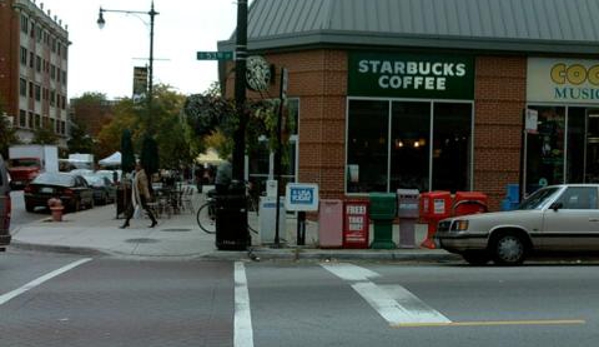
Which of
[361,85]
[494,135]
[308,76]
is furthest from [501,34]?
[308,76]

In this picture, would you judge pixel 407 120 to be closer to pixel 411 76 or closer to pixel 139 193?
pixel 411 76

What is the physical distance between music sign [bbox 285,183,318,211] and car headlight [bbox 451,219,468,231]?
300 centimetres

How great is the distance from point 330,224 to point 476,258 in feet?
9.56

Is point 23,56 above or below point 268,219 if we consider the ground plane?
above

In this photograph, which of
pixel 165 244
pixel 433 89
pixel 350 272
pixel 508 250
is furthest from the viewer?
pixel 433 89

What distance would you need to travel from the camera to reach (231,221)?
14.2m

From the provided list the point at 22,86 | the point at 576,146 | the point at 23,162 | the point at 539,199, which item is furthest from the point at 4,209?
the point at 22,86

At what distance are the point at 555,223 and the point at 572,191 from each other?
0.71 m

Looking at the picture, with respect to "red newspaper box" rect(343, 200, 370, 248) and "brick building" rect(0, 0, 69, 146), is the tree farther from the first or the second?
"red newspaper box" rect(343, 200, 370, 248)

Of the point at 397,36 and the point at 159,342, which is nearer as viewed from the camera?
the point at 159,342

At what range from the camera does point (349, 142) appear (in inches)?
776

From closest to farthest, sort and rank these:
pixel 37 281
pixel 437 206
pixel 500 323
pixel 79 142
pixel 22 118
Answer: pixel 500 323 → pixel 37 281 → pixel 437 206 → pixel 22 118 → pixel 79 142

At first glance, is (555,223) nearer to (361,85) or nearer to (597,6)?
(361,85)

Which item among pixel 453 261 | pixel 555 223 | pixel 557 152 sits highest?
pixel 557 152
